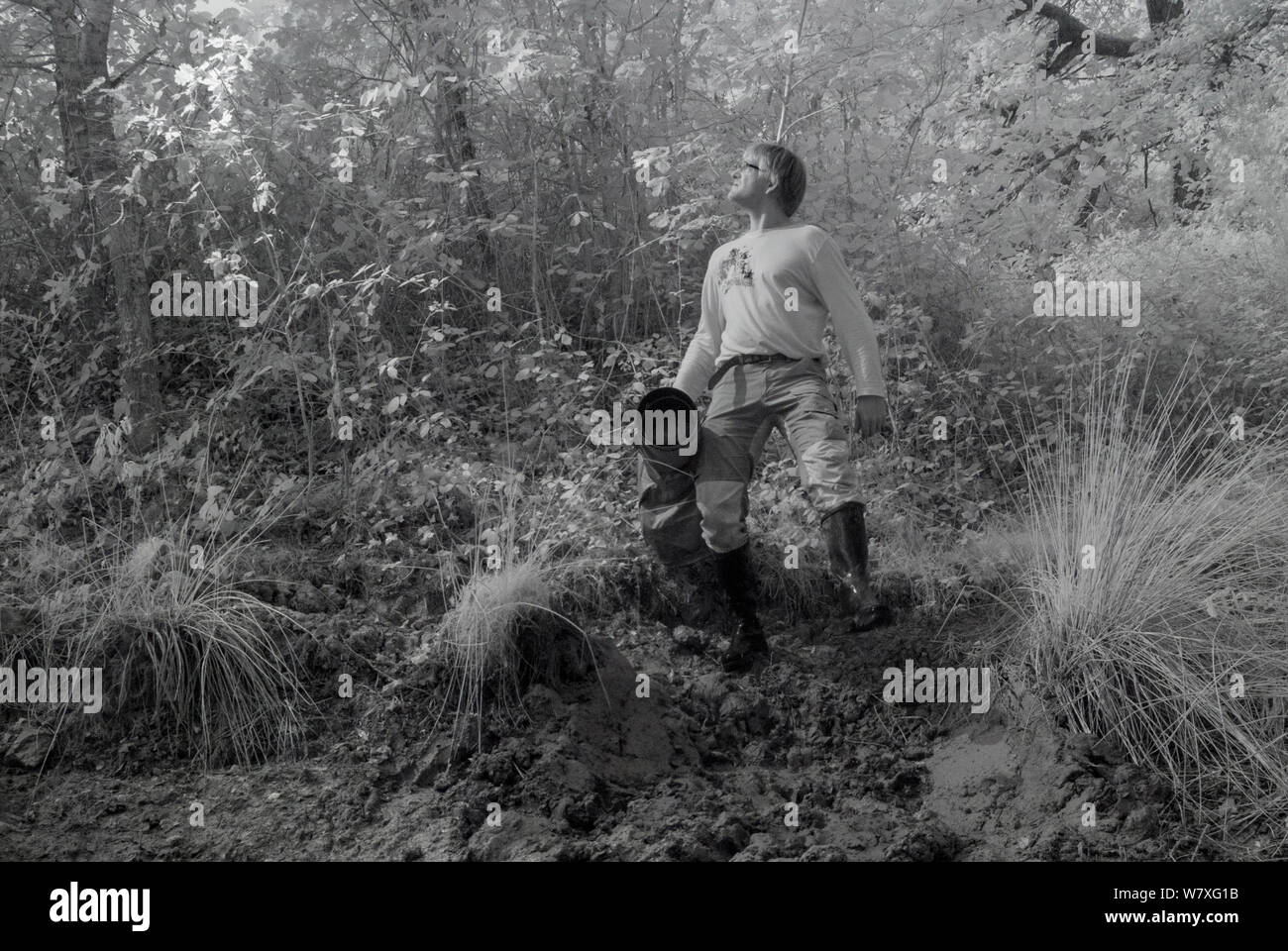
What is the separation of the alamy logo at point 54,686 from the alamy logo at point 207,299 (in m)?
1.89

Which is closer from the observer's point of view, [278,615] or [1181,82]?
[278,615]

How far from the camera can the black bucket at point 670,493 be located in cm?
435

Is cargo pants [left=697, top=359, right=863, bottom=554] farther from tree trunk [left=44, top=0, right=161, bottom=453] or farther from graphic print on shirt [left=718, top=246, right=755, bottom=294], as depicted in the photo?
tree trunk [left=44, top=0, right=161, bottom=453]

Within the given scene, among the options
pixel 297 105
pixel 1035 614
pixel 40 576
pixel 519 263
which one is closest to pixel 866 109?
pixel 519 263

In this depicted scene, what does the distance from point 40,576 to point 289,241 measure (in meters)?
2.62

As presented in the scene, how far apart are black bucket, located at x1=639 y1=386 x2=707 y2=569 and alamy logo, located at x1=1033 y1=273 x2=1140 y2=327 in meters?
2.92

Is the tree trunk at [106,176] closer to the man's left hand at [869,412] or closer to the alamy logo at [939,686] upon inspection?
the man's left hand at [869,412]

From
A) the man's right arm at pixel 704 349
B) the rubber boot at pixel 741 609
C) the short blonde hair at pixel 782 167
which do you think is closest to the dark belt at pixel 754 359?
the man's right arm at pixel 704 349

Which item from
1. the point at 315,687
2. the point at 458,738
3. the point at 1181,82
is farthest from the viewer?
the point at 1181,82

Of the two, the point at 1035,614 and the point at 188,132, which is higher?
the point at 188,132

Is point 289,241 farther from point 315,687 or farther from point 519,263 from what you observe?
point 315,687

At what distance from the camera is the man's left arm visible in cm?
406

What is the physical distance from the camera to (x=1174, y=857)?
11.3 ft

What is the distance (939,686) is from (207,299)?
4.00 m
